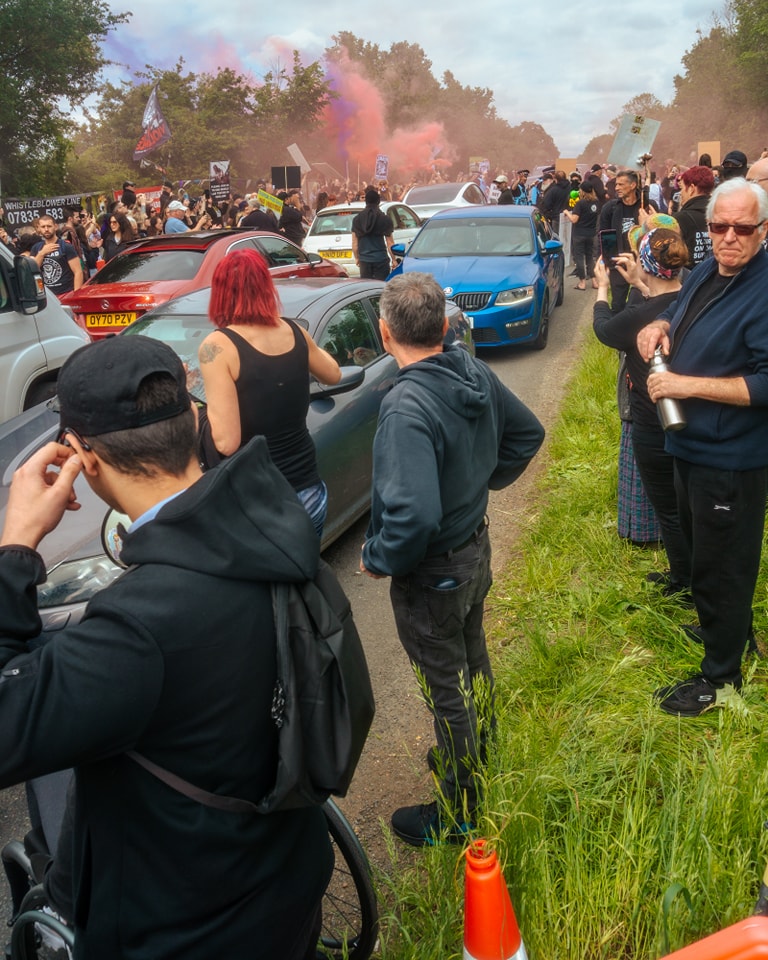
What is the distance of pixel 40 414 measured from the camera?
15.1 feet

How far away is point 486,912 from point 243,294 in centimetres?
243

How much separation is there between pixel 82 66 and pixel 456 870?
41.2 metres

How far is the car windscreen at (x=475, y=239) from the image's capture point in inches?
412

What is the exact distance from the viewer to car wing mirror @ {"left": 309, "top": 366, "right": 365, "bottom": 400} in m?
4.29

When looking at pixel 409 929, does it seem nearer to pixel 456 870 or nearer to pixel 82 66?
pixel 456 870

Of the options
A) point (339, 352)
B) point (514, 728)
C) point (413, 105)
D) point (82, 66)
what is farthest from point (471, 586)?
point (413, 105)

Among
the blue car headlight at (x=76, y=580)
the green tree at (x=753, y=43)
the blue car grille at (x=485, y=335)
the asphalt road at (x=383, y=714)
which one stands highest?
the green tree at (x=753, y=43)

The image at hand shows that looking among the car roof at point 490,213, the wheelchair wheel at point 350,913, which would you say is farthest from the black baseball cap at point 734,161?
the wheelchair wheel at point 350,913

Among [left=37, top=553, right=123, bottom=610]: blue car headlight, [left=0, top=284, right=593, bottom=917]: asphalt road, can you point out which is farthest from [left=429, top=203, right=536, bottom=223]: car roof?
[left=37, top=553, right=123, bottom=610]: blue car headlight

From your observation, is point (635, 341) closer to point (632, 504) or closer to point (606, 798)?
point (632, 504)

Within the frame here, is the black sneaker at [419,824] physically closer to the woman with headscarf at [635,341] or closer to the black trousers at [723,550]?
the black trousers at [723,550]

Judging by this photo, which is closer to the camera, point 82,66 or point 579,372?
point 579,372

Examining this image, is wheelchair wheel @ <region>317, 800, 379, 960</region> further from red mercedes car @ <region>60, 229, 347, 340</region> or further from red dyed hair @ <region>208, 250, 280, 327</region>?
red mercedes car @ <region>60, 229, 347, 340</region>

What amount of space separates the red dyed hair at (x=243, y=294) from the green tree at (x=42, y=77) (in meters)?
35.7
